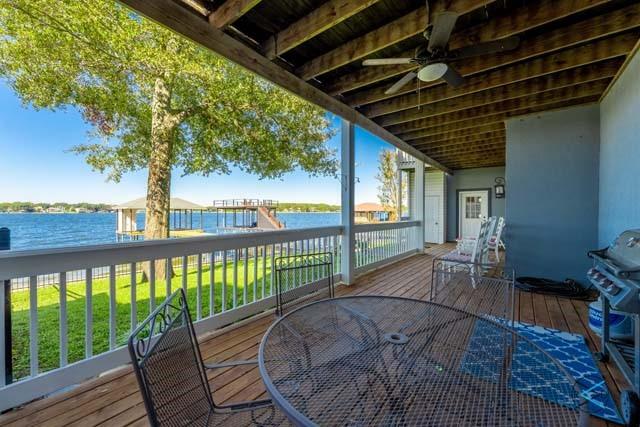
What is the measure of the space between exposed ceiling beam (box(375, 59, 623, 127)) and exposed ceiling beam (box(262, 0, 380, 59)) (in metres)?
2.70

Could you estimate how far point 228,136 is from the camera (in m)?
7.71

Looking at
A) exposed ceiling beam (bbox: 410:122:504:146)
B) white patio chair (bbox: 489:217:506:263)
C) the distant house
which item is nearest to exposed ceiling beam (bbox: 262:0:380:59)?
exposed ceiling beam (bbox: 410:122:504:146)

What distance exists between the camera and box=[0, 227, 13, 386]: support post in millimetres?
1695

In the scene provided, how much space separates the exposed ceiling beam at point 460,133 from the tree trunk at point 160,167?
6.23m

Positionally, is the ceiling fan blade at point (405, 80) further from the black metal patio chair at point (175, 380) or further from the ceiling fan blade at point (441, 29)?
the black metal patio chair at point (175, 380)

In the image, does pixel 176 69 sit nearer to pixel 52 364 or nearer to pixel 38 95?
pixel 38 95

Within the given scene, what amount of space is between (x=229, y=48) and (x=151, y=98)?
618cm

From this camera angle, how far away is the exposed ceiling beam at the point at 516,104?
3.85 meters

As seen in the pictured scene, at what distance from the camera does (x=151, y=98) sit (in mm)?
7383

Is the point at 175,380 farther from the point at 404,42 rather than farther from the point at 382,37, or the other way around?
the point at 404,42

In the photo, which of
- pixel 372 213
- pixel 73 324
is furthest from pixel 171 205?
pixel 372 213

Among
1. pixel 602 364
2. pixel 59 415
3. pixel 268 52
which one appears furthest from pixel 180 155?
pixel 602 364

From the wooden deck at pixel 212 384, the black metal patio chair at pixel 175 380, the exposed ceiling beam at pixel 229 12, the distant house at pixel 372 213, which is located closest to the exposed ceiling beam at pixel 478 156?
the wooden deck at pixel 212 384

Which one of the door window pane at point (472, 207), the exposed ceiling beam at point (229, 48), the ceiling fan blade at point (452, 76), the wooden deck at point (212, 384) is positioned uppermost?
the exposed ceiling beam at point (229, 48)
